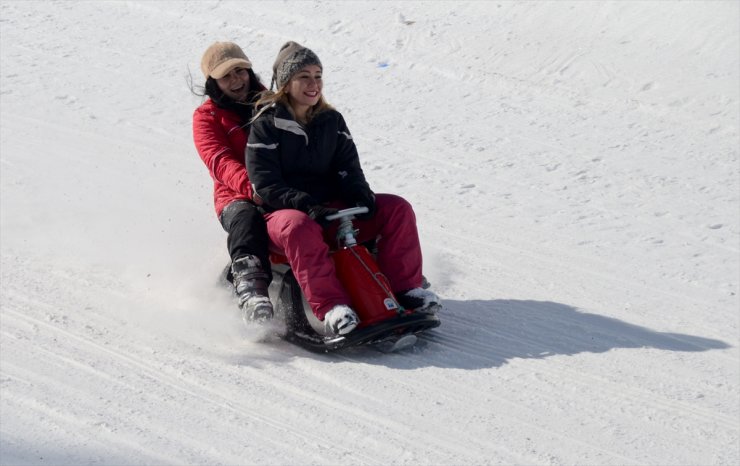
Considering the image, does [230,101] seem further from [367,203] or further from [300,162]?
[367,203]

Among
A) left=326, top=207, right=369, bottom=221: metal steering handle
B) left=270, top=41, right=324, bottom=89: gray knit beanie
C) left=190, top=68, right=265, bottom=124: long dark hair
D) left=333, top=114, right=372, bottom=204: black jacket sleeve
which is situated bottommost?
left=326, top=207, right=369, bottom=221: metal steering handle

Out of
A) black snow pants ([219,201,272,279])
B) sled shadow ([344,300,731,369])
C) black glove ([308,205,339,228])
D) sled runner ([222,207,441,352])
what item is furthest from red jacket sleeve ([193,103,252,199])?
sled shadow ([344,300,731,369])

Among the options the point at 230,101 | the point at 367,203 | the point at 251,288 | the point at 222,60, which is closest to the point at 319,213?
the point at 367,203

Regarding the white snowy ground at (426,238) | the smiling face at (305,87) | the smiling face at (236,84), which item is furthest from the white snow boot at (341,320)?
the smiling face at (236,84)

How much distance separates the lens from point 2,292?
5.70 meters

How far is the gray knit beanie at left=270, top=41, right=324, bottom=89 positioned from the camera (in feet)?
17.8

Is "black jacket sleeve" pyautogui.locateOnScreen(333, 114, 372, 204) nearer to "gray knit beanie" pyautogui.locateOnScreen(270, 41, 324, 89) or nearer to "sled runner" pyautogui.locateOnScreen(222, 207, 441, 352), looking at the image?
"sled runner" pyautogui.locateOnScreen(222, 207, 441, 352)

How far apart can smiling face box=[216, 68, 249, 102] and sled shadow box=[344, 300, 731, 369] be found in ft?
5.43

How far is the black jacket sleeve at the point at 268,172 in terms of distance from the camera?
5.31 metres

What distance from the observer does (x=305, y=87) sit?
545cm

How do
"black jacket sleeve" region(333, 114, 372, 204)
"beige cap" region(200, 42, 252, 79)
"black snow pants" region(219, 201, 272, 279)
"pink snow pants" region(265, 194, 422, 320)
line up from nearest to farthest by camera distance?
"pink snow pants" region(265, 194, 422, 320), "black snow pants" region(219, 201, 272, 279), "black jacket sleeve" region(333, 114, 372, 204), "beige cap" region(200, 42, 252, 79)

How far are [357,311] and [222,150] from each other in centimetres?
126

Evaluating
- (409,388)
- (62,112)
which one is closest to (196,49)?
(62,112)

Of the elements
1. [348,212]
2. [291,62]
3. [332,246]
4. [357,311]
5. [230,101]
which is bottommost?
[357,311]
